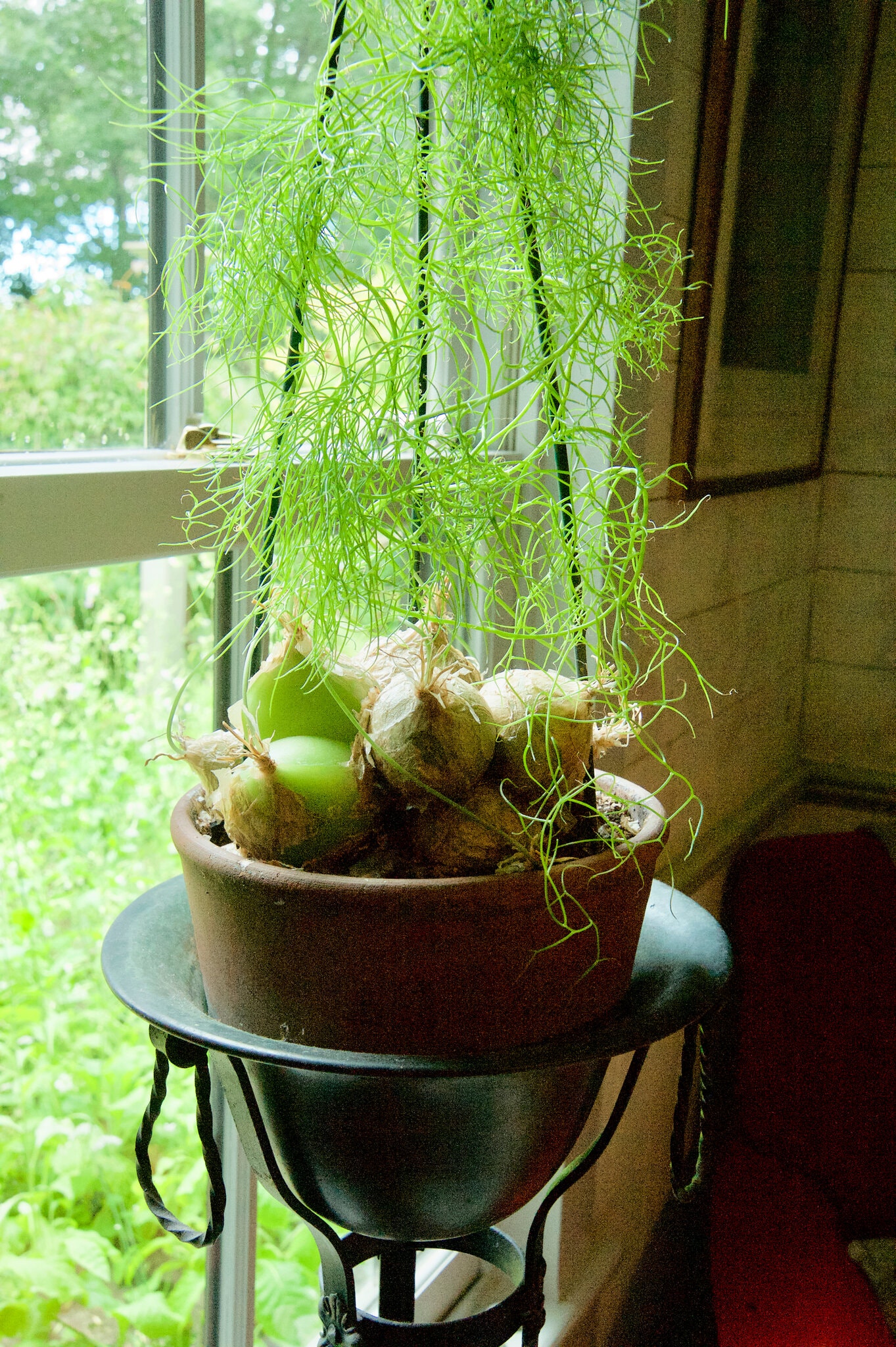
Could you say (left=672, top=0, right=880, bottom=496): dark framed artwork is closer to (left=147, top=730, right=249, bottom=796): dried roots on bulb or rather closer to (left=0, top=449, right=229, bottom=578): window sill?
(left=0, top=449, right=229, bottom=578): window sill

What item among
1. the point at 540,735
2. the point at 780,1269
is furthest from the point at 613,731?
the point at 780,1269

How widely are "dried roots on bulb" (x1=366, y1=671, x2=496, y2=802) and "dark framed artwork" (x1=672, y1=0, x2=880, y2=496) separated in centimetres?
69

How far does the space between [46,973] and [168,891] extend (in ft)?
0.77

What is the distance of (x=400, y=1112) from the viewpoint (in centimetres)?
52

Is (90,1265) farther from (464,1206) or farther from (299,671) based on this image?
(299,671)

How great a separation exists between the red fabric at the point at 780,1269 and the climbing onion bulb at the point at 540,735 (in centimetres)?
105

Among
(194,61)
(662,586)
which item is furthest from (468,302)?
(662,586)

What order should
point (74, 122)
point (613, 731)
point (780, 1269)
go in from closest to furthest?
1. point (613, 731)
2. point (74, 122)
3. point (780, 1269)

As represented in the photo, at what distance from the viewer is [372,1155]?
532 mm

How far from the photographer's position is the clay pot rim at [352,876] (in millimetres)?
482

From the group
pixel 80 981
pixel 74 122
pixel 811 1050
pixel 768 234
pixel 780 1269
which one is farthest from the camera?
pixel 811 1050

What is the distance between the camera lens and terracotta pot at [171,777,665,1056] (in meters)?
0.49

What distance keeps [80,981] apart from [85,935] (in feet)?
0.12

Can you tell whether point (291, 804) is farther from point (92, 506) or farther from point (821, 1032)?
point (821, 1032)
